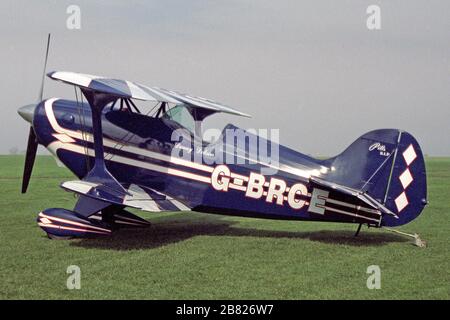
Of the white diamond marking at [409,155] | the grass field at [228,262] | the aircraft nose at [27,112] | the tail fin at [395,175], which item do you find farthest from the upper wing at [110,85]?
the white diamond marking at [409,155]

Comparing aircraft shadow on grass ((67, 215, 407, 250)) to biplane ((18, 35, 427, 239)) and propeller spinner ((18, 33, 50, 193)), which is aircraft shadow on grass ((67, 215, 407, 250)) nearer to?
biplane ((18, 35, 427, 239))

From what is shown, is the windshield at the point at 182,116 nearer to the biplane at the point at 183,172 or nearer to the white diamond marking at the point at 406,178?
the biplane at the point at 183,172

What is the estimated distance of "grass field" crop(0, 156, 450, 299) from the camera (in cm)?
546

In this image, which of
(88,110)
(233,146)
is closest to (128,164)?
(88,110)

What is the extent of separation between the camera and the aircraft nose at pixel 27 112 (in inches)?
365

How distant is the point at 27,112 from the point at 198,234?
4.01 metres

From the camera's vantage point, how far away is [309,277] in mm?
6051

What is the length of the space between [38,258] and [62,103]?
3396 mm

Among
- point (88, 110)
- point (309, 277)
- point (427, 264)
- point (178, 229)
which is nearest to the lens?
point (309, 277)

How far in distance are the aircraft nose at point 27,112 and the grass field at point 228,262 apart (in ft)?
6.91

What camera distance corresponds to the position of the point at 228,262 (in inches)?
267

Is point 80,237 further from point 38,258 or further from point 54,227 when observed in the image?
point 38,258

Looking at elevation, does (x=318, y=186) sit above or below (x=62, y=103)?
below

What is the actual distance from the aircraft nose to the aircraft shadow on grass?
2.75 meters
